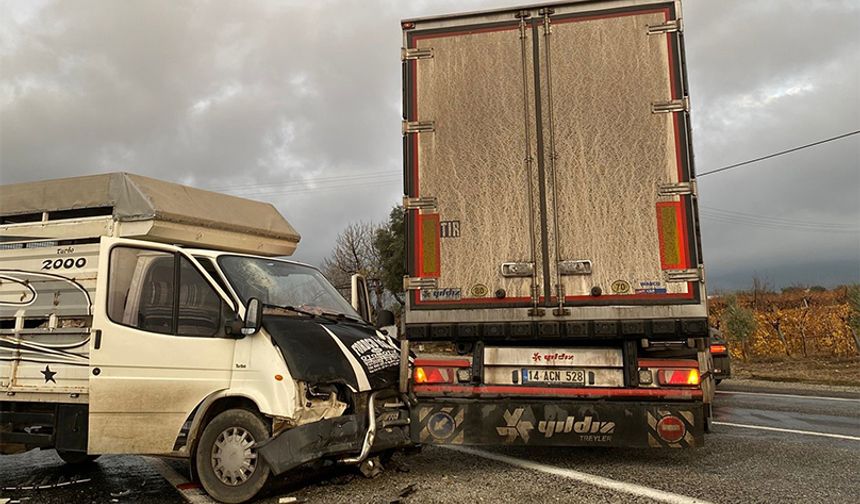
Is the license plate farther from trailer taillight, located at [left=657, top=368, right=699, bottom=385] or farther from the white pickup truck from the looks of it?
the white pickup truck

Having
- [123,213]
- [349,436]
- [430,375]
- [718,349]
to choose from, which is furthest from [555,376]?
[718,349]

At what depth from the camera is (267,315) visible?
16.9 ft

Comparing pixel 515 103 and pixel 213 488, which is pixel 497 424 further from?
pixel 515 103

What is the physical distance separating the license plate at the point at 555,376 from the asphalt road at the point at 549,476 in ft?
2.70

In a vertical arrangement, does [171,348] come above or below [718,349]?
above

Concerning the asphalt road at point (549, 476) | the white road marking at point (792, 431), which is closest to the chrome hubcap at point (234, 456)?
the asphalt road at point (549, 476)

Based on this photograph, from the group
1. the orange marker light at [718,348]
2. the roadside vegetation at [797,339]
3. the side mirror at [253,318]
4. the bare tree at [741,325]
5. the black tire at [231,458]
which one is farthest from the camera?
the bare tree at [741,325]

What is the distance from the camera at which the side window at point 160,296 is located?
522cm

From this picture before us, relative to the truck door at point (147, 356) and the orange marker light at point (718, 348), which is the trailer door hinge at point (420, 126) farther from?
the orange marker light at point (718, 348)

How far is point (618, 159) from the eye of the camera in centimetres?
545

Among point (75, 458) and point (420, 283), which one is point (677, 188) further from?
point (75, 458)

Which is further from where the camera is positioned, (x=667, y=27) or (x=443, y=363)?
(x=443, y=363)

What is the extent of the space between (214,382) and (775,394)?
11.5 m

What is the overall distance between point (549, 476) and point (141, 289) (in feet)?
12.8
